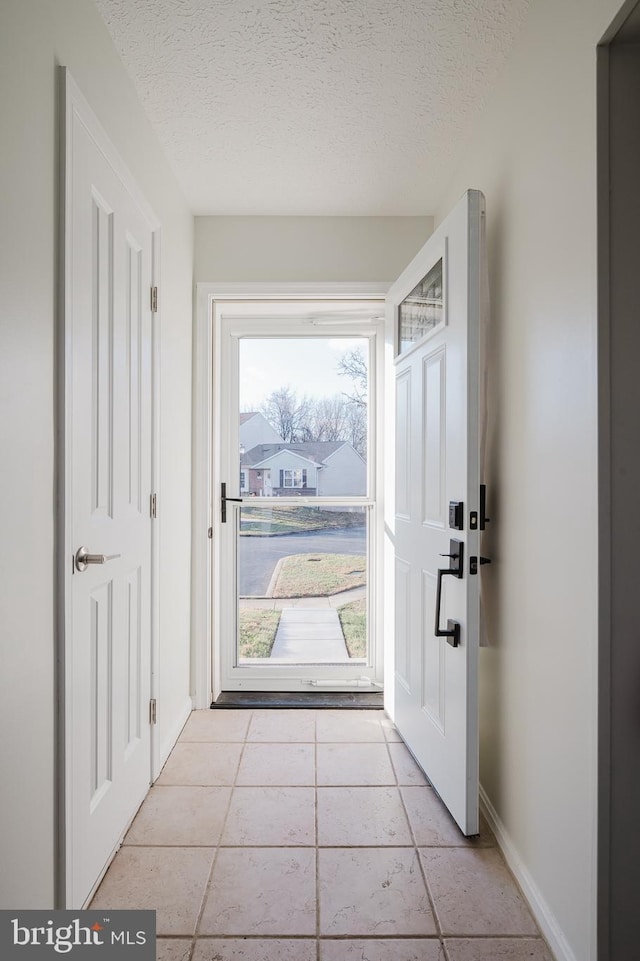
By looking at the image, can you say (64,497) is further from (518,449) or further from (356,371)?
(356,371)

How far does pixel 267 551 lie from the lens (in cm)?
331

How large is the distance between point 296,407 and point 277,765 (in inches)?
72.3

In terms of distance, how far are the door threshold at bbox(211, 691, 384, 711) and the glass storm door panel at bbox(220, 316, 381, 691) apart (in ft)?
0.46

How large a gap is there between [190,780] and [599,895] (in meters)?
1.57

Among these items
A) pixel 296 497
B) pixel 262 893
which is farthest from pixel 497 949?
pixel 296 497

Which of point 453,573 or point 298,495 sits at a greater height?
point 298,495

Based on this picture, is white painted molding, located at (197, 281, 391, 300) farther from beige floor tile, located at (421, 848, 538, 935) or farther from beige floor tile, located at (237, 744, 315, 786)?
beige floor tile, located at (421, 848, 538, 935)

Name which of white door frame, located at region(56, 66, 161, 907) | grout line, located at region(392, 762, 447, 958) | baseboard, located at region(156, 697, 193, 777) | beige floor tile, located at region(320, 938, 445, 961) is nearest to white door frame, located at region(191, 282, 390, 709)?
baseboard, located at region(156, 697, 193, 777)

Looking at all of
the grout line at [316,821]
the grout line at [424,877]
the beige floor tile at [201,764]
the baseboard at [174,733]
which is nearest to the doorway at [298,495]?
the baseboard at [174,733]

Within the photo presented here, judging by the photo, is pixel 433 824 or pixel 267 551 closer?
pixel 433 824

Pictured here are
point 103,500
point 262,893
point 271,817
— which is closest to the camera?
point 262,893

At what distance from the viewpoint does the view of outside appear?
3.29m

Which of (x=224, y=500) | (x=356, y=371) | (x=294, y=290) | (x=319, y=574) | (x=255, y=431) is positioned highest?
(x=294, y=290)

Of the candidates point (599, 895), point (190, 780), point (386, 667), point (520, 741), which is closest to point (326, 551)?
point (386, 667)
